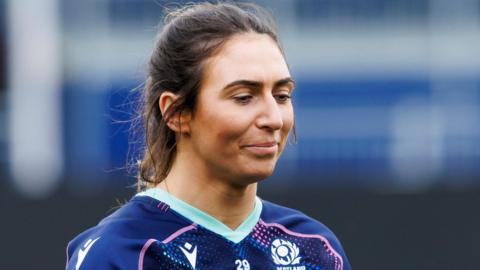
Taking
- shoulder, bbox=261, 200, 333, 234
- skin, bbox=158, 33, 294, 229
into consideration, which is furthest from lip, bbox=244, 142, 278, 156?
shoulder, bbox=261, 200, 333, 234

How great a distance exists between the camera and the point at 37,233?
883 cm

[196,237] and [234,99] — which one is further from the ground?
[234,99]

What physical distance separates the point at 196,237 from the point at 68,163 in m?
7.61

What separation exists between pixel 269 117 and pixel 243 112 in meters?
0.07

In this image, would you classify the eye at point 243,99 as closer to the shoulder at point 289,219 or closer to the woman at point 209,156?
the woman at point 209,156

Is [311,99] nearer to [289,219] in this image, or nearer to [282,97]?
[289,219]

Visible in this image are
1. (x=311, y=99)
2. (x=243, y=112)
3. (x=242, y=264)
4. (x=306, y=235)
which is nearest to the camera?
(x=243, y=112)

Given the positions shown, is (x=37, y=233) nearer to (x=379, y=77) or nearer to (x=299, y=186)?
(x=299, y=186)

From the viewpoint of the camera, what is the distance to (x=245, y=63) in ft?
11.2

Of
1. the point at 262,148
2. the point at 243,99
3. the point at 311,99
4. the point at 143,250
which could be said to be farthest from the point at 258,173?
the point at 311,99

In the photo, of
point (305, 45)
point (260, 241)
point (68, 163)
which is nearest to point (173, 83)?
point (260, 241)

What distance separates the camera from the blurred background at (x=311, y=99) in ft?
31.2

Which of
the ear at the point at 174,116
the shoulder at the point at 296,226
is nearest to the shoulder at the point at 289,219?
the shoulder at the point at 296,226

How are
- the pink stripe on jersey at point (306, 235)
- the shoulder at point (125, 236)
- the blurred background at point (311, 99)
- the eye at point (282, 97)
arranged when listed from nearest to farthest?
the shoulder at point (125, 236) < the eye at point (282, 97) < the pink stripe on jersey at point (306, 235) < the blurred background at point (311, 99)
